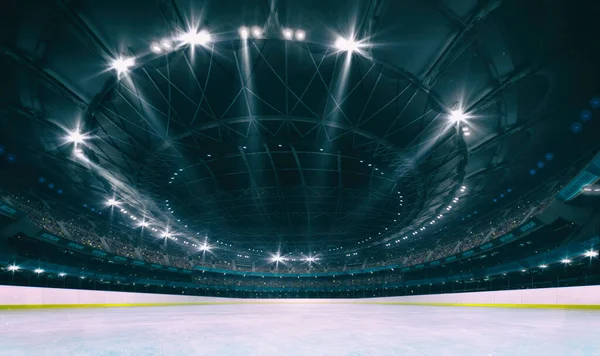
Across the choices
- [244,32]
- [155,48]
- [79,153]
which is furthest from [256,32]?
[79,153]

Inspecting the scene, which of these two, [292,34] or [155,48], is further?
[155,48]

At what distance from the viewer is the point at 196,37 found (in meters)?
15.5

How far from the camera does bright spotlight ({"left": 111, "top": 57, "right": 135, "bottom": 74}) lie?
55.7 feet

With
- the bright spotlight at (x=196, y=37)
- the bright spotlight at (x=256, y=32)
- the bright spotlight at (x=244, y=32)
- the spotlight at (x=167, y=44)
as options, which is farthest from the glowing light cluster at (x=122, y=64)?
the bright spotlight at (x=256, y=32)

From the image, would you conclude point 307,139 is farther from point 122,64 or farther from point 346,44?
point 122,64

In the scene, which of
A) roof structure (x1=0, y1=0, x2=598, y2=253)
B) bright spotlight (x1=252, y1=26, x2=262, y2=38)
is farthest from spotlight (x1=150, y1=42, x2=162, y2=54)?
bright spotlight (x1=252, y1=26, x2=262, y2=38)

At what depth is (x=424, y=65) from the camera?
1736 centimetres

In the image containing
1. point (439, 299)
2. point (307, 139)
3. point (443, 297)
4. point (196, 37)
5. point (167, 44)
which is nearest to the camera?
point (196, 37)

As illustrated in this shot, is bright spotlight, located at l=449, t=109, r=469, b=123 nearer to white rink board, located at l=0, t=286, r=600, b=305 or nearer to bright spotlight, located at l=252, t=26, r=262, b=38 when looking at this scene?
bright spotlight, located at l=252, t=26, r=262, b=38

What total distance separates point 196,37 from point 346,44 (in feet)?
21.3

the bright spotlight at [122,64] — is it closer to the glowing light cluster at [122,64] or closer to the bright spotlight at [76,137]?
the glowing light cluster at [122,64]

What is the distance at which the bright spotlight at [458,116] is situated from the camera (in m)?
20.5

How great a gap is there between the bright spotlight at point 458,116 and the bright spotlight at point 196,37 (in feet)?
44.8

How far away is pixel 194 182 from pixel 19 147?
13.2m
